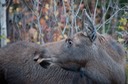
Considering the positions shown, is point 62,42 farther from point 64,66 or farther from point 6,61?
point 6,61

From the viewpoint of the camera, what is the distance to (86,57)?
8.01 metres

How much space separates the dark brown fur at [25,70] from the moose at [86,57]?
2.44 ft

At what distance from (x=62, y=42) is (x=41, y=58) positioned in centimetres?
51

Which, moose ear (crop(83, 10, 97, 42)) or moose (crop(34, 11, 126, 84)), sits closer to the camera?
moose ear (crop(83, 10, 97, 42))

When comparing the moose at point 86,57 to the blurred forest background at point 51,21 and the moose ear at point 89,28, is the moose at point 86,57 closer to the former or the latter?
the moose ear at point 89,28

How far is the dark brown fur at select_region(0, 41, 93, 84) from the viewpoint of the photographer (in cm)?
885

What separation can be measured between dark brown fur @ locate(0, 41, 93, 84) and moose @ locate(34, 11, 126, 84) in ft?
2.44

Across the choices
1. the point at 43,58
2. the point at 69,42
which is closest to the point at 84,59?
the point at 69,42

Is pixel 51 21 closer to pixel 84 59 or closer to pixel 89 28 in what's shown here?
pixel 84 59

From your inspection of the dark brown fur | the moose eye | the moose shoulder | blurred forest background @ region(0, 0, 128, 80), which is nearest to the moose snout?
the moose shoulder

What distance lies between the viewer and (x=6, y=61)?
915 cm

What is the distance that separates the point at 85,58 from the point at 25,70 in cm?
159

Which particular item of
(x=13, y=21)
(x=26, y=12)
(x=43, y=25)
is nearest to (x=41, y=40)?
(x=43, y=25)

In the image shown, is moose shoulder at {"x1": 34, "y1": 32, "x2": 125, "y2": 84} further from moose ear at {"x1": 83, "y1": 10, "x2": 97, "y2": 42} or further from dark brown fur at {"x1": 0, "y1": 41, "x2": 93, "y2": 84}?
dark brown fur at {"x1": 0, "y1": 41, "x2": 93, "y2": 84}
